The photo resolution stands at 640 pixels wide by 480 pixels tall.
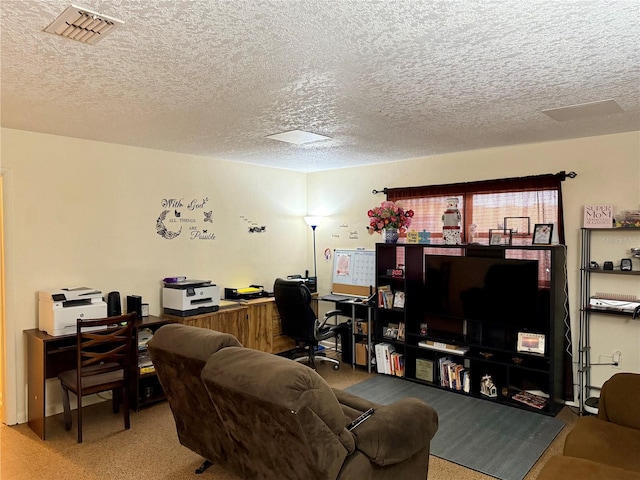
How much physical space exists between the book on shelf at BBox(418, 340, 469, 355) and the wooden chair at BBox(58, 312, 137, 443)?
2903 mm

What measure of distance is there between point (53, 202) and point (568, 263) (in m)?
4.72

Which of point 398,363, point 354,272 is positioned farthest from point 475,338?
point 354,272

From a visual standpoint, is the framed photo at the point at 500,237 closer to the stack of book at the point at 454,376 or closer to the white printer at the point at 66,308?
the stack of book at the point at 454,376

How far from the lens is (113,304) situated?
420 centimetres

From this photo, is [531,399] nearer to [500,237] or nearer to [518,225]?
[500,237]

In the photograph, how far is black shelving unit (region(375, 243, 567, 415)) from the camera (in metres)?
4.05

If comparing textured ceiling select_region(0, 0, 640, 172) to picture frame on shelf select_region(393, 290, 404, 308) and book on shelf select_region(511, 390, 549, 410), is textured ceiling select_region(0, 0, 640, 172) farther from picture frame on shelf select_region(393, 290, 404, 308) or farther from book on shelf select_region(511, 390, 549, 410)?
book on shelf select_region(511, 390, 549, 410)

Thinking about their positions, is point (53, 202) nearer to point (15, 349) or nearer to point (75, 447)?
point (15, 349)

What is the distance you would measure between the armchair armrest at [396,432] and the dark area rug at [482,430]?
3.31 ft

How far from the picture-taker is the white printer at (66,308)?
367 centimetres

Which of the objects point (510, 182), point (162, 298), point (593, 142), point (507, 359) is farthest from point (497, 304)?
point (162, 298)

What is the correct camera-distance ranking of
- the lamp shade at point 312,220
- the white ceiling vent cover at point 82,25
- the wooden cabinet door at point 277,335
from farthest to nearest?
the lamp shade at point 312,220 → the wooden cabinet door at point 277,335 → the white ceiling vent cover at point 82,25

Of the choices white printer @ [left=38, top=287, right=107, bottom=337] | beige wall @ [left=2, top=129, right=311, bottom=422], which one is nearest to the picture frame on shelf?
beige wall @ [left=2, top=129, right=311, bottom=422]

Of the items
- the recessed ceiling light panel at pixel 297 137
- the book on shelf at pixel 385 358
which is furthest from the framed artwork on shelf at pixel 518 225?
the recessed ceiling light panel at pixel 297 137
